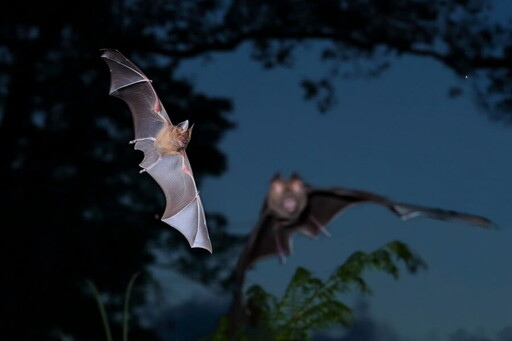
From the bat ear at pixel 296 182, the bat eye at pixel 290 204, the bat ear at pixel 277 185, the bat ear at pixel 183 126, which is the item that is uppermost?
the bat ear at pixel 296 182

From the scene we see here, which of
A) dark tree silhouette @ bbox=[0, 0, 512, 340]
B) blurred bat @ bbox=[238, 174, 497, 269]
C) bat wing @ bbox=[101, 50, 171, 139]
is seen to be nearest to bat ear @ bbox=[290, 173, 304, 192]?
blurred bat @ bbox=[238, 174, 497, 269]

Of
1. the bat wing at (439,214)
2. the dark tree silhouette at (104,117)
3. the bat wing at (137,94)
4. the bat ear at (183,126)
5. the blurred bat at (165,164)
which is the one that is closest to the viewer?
the bat wing at (439,214)

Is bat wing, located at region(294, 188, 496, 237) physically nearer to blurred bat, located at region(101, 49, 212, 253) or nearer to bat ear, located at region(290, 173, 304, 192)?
bat ear, located at region(290, 173, 304, 192)

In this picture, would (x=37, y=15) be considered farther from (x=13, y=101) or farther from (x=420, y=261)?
(x=420, y=261)

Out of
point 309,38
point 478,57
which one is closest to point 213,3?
point 309,38

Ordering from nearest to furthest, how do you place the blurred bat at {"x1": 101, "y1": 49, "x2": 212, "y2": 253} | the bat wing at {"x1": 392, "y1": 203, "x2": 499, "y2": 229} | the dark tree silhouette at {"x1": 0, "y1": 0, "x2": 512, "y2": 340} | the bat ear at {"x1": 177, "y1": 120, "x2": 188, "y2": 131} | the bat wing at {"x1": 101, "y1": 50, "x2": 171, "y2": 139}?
the bat wing at {"x1": 392, "y1": 203, "x2": 499, "y2": 229} → the bat ear at {"x1": 177, "y1": 120, "x2": 188, "y2": 131} → the blurred bat at {"x1": 101, "y1": 49, "x2": 212, "y2": 253} → the bat wing at {"x1": 101, "y1": 50, "x2": 171, "y2": 139} → the dark tree silhouette at {"x1": 0, "y1": 0, "x2": 512, "y2": 340}

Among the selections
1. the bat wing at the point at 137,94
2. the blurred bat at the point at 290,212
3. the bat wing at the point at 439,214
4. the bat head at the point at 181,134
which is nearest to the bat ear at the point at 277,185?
the blurred bat at the point at 290,212

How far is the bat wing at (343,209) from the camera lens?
56.7 inches

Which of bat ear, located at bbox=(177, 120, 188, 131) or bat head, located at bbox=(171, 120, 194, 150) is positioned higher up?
bat ear, located at bbox=(177, 120, 188, 131)

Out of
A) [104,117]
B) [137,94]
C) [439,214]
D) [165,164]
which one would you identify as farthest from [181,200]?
[104,117]

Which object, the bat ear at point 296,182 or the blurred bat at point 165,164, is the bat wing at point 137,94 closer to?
the blurred bat at point 165,164

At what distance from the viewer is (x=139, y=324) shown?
502 centimetres

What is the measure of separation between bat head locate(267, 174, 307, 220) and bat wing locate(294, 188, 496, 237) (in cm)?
3

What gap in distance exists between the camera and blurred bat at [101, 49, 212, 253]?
205 centimetres
